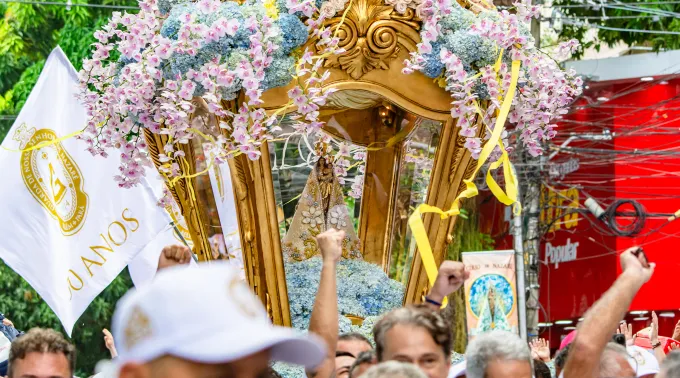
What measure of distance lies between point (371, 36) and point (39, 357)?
6.29 ft

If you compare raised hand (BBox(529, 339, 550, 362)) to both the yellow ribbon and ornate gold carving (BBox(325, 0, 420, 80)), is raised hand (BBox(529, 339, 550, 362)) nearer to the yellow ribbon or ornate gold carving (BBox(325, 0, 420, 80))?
the yellow ribbon

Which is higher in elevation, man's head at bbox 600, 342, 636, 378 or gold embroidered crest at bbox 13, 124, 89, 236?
gold embroidered crest at bbox 13, 124, 89, 236

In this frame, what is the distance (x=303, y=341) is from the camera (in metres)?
2.21

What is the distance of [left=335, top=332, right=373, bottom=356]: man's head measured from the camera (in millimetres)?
4785

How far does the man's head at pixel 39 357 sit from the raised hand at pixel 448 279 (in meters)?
1.33

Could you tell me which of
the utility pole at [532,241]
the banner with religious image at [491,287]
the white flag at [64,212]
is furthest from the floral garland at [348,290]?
the utility pole at [532,241]

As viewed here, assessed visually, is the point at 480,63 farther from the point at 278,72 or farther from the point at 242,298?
the point at 242,298

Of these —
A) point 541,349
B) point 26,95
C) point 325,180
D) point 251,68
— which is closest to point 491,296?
point 541,349

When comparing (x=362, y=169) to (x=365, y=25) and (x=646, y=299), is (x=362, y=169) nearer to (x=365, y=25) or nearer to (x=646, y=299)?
(x=365, y=25)

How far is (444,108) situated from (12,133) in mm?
4569

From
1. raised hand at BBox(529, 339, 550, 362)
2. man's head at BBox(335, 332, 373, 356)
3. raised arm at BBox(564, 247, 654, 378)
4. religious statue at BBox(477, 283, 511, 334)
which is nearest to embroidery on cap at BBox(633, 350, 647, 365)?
raised hand at BBox(529, 339, 550, 362)

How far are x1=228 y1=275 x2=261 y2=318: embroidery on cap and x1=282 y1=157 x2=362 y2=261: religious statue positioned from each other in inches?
142

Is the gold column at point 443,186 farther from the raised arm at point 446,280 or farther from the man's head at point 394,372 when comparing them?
the man's head at point 394,372

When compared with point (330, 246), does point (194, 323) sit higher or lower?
lower
